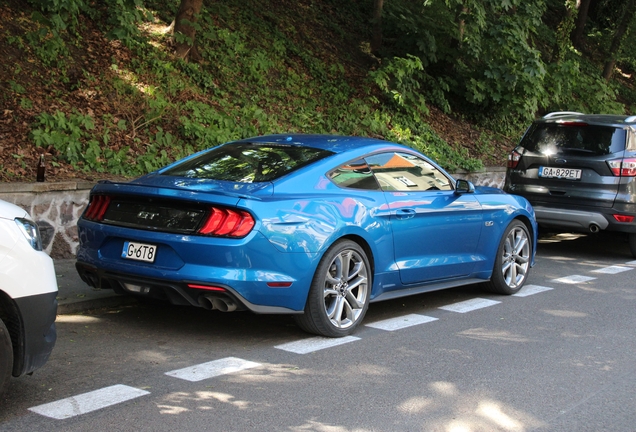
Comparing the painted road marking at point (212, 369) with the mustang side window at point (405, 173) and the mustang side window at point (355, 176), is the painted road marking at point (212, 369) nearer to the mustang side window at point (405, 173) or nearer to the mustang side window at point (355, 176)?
the mustang side window at point (355, 176)

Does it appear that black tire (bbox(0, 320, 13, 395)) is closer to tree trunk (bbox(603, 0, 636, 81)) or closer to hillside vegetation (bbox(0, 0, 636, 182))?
hillside vegetation (bbox(0, 0, 636, 182))

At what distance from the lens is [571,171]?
35.5 ft

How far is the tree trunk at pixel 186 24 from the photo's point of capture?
1357 centimetres

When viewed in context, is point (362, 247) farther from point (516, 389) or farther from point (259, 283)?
point (516, 389)

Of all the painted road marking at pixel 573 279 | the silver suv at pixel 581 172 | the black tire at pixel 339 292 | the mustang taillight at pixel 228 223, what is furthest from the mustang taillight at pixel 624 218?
the mustang taillight at pixel 228 223

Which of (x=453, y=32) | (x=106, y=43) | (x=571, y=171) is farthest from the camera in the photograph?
(x=453, y=32)

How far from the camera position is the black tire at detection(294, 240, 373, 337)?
20.2ft

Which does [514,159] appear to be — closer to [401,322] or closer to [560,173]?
[560,173]

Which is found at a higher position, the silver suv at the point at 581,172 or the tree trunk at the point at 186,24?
the tree trunk at the point at 186,24

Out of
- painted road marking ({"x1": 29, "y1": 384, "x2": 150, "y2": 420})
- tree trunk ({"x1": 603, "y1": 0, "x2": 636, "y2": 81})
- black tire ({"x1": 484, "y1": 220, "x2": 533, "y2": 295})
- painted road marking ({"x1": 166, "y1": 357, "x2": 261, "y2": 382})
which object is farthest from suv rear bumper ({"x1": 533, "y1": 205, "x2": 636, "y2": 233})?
tree trunk ({"x1": 603, "y1": 0, "x2": 636, "y2": 81})

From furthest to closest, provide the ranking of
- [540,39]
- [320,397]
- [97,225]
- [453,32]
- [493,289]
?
[540,39] → [453,32] → [493,289] → [97,225] → [320,397]

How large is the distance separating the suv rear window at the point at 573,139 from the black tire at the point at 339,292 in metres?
5.29

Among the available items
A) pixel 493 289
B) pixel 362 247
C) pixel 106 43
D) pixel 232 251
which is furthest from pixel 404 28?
pixel 232 251

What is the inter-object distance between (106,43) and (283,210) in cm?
806
